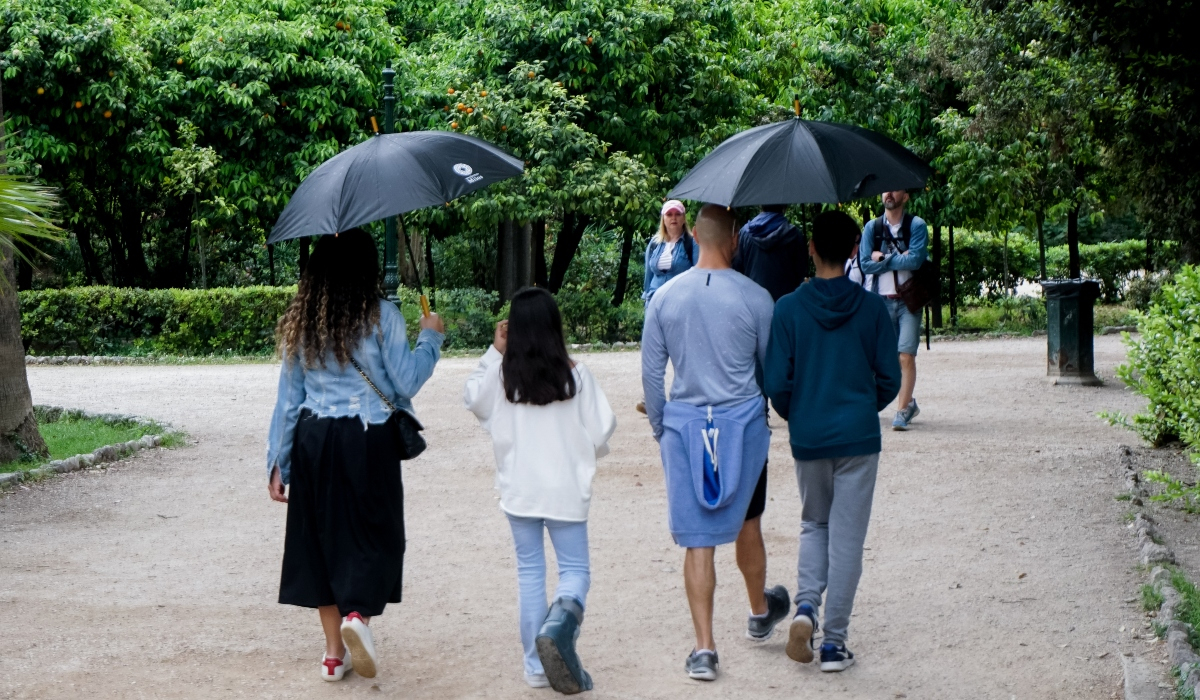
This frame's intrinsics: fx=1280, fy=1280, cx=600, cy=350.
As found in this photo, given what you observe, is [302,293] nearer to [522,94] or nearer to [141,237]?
[522,94]

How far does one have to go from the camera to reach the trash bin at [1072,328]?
42.4ft

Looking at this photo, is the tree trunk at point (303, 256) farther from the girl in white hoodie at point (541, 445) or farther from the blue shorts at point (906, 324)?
the blue shorts at point (906, 324)

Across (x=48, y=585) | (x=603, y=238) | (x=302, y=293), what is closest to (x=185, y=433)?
(x=48, y=585)

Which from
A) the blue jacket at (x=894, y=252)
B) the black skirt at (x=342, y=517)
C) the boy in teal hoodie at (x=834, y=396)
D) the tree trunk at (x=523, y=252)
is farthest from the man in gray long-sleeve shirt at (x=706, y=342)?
the tree trunk at (x=523, y=252)

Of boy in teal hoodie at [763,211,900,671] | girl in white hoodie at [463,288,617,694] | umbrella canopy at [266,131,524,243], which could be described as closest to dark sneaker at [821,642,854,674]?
boy in teal hoodie at [763,211,900,671]

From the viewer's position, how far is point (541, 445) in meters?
4.58

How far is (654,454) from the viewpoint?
9641 mm

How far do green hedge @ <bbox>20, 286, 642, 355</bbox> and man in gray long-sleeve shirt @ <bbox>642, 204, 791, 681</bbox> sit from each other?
618 inches

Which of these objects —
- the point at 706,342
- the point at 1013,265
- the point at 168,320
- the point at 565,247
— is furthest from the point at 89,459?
the point at 1013,265

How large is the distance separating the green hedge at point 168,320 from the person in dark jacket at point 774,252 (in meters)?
12.7

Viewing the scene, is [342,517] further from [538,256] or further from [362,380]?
[538,256]

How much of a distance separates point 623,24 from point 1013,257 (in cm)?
1212

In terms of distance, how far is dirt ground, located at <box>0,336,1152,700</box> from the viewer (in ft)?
15.6

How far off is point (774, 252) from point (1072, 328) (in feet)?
21.3
